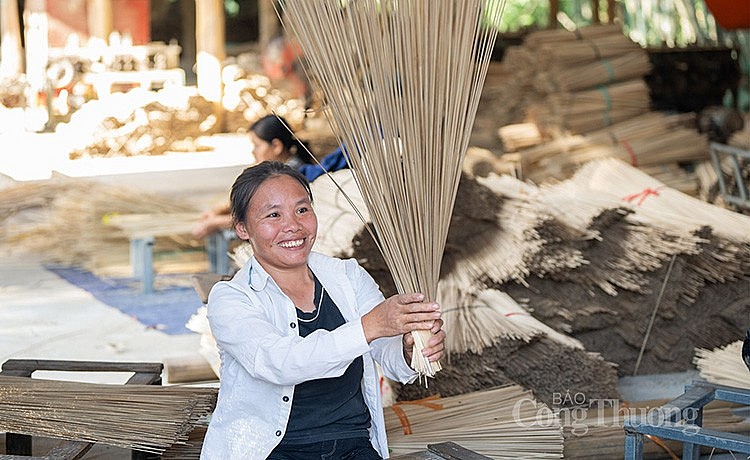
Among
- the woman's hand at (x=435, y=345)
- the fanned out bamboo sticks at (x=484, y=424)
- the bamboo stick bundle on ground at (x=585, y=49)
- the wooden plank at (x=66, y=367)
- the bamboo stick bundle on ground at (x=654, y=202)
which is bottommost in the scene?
the fanned out bamboo sticks at (x=484, y=424)

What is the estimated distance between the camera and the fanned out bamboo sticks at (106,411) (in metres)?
2.34

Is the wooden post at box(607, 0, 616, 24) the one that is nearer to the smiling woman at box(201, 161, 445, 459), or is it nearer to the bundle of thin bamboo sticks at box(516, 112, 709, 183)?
the bundle of thin bamboo sticks at box(516, 112, 709, 183)

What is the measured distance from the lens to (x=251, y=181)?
231 cm

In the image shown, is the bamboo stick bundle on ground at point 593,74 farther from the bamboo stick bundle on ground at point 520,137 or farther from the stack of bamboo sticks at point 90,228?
the stack of bamboo sticks at point 90,228

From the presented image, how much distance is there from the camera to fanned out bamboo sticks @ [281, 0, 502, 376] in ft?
7.10

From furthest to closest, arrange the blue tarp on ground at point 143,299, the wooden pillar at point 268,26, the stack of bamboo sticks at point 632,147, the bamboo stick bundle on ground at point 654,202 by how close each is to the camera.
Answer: the wooden pillar at point 268,26 < the stack of bamboo sticks at point 632,147 < the blue tarp on ground at point 143,299 < the bamboo stick bundle on ground at point 654,202

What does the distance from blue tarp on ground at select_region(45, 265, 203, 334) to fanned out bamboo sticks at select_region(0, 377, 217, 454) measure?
2161mm

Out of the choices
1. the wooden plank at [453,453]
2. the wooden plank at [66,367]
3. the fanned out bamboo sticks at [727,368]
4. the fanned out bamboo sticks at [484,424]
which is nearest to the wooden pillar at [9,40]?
the wooden plank at [66,367]

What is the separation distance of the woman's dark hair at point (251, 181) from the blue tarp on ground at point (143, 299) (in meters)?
2.51

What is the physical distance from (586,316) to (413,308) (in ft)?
6.49

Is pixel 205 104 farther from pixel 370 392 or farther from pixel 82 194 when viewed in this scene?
pixel 370 392

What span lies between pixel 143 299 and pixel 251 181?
3.18 meters

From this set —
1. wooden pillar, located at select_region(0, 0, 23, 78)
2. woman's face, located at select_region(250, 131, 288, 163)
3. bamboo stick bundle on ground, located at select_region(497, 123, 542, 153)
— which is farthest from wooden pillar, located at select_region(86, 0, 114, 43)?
woman's face, located at select_region(250, 131, 288, 163)

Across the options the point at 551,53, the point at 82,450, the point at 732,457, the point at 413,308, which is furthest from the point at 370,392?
the point at 551,53
